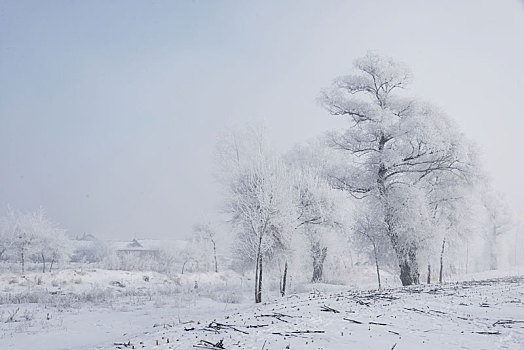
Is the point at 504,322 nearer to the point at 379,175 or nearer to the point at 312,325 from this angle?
the point at 312,325

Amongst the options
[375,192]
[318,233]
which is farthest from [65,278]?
[375,192]

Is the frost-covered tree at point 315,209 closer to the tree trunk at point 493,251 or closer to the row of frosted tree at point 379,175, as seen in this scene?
the row of frosted tree at point 379,175

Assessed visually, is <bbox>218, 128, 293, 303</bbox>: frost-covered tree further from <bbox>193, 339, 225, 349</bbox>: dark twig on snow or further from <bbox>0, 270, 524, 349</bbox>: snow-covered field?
<bbox>193, 339, 225, 349</bbox>: dark twig on snow

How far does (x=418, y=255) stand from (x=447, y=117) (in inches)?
252

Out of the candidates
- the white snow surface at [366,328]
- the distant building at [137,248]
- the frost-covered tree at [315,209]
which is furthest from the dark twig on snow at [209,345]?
the distant building at [137,248]

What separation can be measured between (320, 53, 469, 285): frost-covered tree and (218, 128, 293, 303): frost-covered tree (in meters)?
2.87

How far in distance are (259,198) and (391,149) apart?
20.3ft

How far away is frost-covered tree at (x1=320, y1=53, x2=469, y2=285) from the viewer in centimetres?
1581

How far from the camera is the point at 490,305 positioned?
8.90 meters

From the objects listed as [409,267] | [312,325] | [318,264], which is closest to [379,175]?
[409,267]

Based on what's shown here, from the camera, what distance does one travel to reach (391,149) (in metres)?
16.1

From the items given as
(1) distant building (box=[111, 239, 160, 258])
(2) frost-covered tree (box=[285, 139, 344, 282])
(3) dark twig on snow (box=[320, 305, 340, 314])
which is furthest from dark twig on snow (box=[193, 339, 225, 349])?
(1) distant building (box=[111, 239, 160, 258])

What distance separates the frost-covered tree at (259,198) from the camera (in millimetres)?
15906

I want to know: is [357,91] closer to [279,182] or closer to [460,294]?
[279,182]
